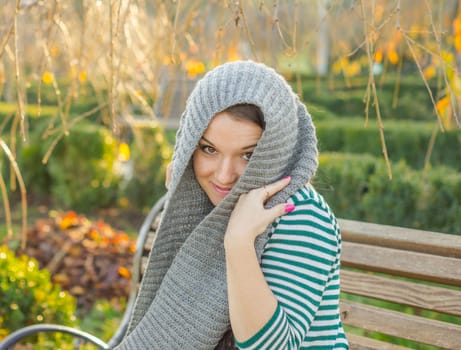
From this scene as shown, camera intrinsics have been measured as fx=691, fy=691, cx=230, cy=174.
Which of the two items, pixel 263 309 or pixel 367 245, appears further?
pixel 367 245

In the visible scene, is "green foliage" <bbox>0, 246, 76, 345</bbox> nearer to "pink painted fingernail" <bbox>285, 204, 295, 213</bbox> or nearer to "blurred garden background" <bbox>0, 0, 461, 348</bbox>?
"blurred garden background" <bbox>0, 0, 461, 348</bbox>

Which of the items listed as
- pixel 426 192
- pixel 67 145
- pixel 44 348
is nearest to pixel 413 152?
pixel 426 192

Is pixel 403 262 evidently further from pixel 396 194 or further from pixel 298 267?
pixel 396 194

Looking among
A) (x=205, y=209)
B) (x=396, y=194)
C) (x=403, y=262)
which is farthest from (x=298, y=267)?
(x=396, y=194)

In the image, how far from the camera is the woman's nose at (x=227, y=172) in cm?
162

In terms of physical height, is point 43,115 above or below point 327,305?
below

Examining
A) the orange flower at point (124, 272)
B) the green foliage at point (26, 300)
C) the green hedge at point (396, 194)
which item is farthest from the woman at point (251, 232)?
the orange flower at point (124, 272)

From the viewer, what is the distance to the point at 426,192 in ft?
13.8

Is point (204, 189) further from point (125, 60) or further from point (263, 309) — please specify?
point (125, 60)

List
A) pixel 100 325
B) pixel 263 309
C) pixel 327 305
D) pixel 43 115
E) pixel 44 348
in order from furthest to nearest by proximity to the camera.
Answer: pixel 43 115, pixel 100 325, pixel 44 348, pixel 327 305, pixel 263 309

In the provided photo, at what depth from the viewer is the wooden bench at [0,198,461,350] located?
6.93 feet

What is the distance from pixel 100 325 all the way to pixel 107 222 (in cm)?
306

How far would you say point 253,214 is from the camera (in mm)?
1548

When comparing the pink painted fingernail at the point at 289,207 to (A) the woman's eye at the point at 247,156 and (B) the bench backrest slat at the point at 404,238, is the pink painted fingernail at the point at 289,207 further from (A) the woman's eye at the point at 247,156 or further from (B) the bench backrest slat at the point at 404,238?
(B) the bench backrest slat at the point at 404,238
